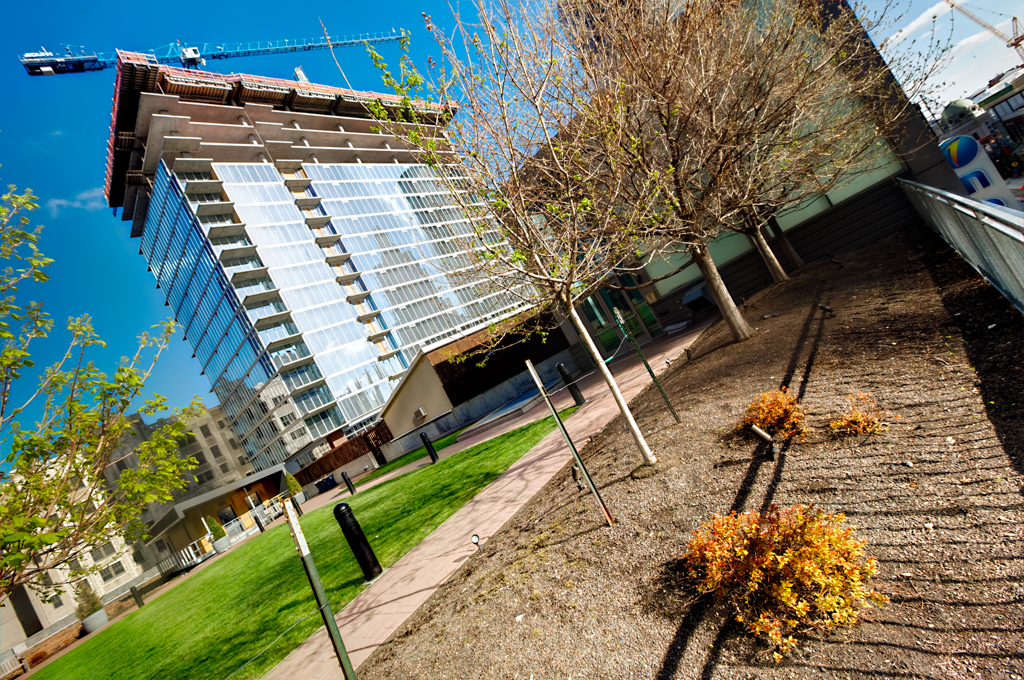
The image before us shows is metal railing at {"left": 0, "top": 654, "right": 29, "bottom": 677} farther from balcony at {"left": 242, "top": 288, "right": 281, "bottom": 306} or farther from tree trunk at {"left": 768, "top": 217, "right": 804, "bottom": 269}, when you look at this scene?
balcony at {"left": 242, "top": 288, "right": 281, "bottom": 306}

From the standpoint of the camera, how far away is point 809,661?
2.48 metres

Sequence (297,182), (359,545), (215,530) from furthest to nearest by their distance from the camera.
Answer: (297,182)
(215,530)
(359,545)

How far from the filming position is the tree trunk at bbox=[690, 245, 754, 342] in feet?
29.9

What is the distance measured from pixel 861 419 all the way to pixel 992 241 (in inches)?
112

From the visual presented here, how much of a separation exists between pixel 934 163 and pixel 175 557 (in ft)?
120

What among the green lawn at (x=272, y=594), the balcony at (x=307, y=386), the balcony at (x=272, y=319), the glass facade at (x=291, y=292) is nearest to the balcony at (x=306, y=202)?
the glass facade at (x=291, y=292)

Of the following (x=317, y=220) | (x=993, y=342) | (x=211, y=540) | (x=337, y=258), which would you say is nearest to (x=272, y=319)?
(x=337, y=258)

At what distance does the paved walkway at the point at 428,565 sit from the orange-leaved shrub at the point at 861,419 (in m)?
3.84

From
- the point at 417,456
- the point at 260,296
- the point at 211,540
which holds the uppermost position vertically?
the point at 260,296

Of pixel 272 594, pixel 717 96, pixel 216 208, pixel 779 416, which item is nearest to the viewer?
pixel 779 416

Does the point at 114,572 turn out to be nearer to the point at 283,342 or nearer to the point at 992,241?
the point at 283,342

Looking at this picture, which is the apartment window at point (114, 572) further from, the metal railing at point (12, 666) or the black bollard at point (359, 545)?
the black bollard at point (359, 545)

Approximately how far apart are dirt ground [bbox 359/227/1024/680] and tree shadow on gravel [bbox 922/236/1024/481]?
0.02 m

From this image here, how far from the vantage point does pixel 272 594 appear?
8.39 meters
